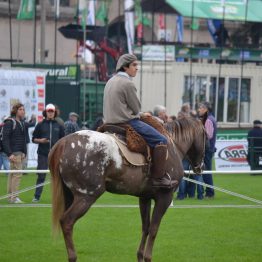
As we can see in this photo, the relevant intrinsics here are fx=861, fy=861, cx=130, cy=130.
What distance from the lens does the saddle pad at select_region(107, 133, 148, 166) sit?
35.4ft

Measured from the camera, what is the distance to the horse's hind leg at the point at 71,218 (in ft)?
34.1

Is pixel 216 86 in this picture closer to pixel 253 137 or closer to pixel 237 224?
pixel 253 137

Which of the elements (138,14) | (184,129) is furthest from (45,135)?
(138,14)

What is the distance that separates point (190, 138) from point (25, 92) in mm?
14546

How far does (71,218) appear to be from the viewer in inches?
410

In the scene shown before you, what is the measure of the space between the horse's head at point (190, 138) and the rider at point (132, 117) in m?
0.84

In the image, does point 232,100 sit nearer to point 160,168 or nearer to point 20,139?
point 20,139

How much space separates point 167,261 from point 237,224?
3.87 m

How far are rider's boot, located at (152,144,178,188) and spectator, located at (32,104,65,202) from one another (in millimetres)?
7766

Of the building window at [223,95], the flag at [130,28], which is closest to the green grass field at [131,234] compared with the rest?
the flag at [130,28]

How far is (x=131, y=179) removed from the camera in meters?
10.9

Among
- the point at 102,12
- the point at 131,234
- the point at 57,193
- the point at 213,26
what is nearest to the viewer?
the point at 57,193

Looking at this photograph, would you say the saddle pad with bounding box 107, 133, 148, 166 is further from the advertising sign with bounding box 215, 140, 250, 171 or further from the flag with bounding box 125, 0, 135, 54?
the flag with bounding box 125, 0, 135, 54

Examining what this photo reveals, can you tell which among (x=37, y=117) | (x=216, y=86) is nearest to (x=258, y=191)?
(x=37, y=117)
